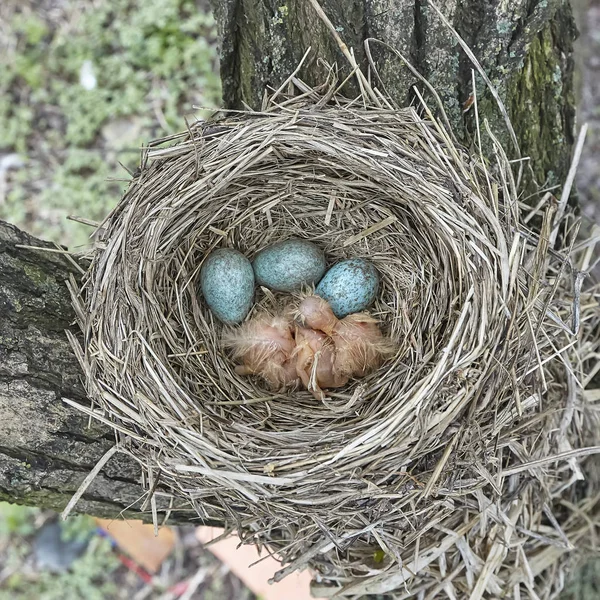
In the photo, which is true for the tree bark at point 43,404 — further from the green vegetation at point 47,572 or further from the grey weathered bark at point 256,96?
the green vegetation at point 47,572

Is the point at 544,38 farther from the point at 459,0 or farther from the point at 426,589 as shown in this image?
the point at 426,589

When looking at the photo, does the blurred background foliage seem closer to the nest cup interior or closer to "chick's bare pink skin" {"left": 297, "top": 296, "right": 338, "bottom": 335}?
the nest cup interior

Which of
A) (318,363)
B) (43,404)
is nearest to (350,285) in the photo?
(318,363)

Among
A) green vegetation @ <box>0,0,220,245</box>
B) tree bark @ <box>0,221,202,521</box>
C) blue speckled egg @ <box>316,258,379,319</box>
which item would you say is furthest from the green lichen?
green vegetation @ <box>0,0,220,245</box>

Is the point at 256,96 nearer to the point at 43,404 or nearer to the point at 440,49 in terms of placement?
the point at 440,49

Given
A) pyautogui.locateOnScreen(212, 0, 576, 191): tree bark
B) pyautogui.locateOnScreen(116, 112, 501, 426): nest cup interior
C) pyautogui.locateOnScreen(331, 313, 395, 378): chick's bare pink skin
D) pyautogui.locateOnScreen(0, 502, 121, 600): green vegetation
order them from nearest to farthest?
pyautogui.locateOnScreen(212, 0, 576, 191): tree bark < pyautogui.locateOnScreen(116, 112, 501, 426): nest cup interior < pyautogui.locateOnScreen(331, 313, 395, 378): chick's bare pink skin < pyautogui.locateOnScreen(0, 502, 121, 600): green vegetation

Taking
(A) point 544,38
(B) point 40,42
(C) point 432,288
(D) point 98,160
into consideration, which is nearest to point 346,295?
(C) point 432,288
